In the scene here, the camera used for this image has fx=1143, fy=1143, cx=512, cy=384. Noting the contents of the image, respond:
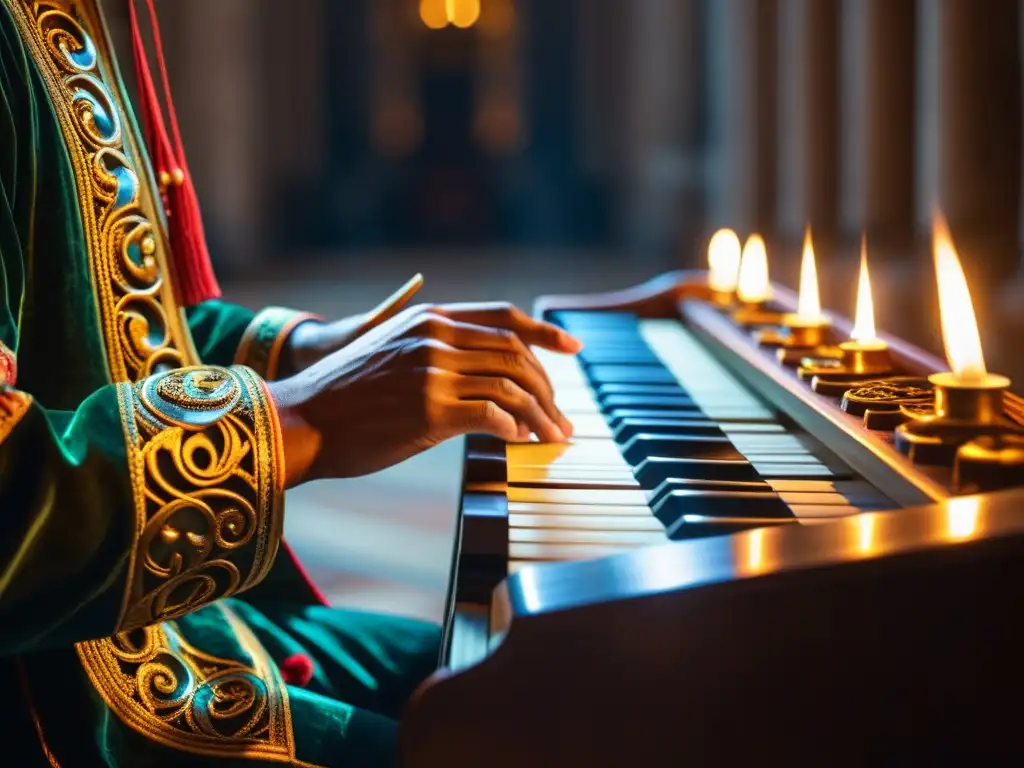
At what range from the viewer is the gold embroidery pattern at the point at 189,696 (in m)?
1.11

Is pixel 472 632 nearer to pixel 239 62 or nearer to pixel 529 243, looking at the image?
pixel 239 62

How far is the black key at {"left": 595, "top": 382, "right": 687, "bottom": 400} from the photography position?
1464 millimetres

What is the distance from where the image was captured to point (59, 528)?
886 mm

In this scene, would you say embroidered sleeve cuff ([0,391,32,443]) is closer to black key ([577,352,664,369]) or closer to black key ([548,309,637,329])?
black key ([577,352,664,369])

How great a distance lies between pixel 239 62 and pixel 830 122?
9776 mm

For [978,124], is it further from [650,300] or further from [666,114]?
[666,114]

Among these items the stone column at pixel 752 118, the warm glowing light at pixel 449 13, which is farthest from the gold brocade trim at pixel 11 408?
the warm glowing light at pixel 449 13

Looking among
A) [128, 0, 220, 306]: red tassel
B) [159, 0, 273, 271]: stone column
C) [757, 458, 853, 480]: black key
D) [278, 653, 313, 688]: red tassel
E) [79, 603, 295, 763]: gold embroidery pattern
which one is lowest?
[278, 653, 313, 688]: red tassel

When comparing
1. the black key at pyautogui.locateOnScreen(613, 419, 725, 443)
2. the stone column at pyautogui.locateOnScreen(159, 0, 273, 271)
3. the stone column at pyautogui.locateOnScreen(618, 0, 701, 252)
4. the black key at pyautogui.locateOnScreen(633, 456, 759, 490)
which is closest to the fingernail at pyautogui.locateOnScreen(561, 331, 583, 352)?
the black key at pyautogui.locateOnScreen(613, 419, 725, 443)

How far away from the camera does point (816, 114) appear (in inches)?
152

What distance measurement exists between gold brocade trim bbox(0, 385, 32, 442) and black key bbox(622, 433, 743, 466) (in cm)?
57

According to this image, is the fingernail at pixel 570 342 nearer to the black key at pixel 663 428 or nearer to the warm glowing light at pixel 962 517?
the black key at pixel 663 428

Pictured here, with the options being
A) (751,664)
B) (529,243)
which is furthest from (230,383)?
(529,243)

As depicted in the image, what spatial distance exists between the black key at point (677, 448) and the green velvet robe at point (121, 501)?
1.22 feet
